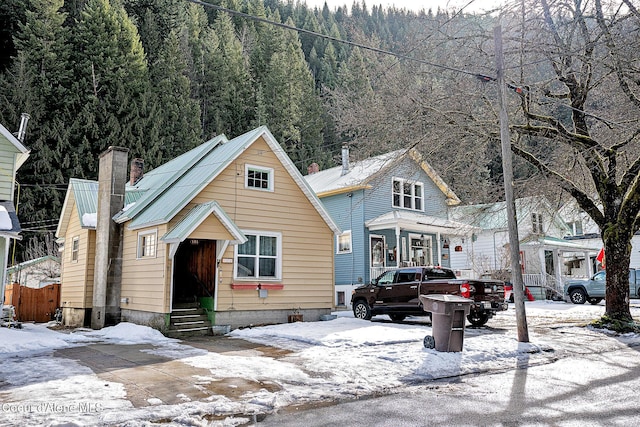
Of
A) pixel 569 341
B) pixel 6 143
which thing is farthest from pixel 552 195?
pixel 6 143

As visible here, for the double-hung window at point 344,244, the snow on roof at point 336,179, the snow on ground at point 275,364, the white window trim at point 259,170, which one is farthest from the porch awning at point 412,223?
the snow on ground at point 275,364

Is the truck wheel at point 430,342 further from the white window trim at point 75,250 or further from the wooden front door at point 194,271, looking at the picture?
the white window trim at point 75,250

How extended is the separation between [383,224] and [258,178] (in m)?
8.78

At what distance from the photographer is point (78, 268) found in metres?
19.4

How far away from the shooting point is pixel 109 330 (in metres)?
15.3

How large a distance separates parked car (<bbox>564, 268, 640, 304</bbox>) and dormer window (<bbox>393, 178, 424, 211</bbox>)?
8.81m

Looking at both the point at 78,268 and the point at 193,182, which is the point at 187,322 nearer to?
the point at 193,182

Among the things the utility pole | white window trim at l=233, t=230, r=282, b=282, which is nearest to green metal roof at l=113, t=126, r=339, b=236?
white window trim at l=233, t=230, r=282, b=282

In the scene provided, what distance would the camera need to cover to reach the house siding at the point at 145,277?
1456cm

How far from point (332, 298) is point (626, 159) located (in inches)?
398

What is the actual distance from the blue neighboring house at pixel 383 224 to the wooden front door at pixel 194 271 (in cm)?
884

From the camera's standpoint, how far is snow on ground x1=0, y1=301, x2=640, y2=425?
603cm

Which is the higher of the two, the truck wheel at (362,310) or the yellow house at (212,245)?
the yellow house at (212,245)

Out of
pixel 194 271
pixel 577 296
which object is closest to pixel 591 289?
pixel 577 296
